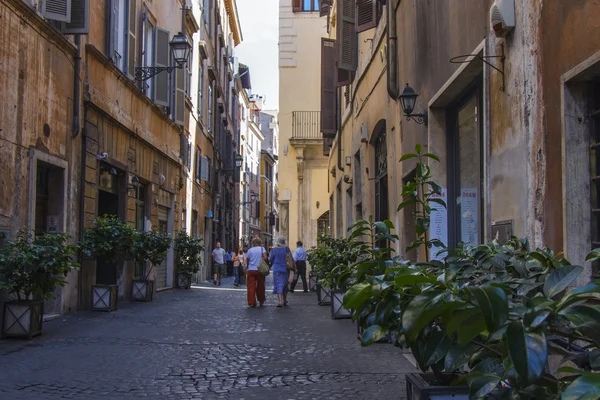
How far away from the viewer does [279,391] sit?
5445mm

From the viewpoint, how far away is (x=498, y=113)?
5762 mm

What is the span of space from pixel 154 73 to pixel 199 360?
10.1 meters

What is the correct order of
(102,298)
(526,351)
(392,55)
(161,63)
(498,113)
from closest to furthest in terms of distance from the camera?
(526,351) < (498,113) < (392,55) < (102,298) < (161,63)

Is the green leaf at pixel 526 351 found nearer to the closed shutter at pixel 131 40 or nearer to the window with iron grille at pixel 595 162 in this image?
the window with iron grille at pixel 595 162

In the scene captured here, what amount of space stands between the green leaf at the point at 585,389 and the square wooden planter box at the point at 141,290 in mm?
13670

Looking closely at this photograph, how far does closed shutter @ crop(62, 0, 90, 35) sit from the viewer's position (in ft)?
36.0

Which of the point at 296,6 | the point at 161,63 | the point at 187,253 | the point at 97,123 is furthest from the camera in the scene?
the point at 296,6

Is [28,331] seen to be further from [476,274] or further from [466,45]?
[476,274]

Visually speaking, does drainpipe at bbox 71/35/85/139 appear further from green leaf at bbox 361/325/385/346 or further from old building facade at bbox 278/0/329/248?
old building facade at bbox 278/0/329/248

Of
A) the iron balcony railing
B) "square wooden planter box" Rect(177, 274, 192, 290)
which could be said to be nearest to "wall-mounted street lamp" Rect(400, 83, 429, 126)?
"square wooden planter box" Rect(177, 274, 192, 290)

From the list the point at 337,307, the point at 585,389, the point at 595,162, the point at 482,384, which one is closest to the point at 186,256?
the point at 337,307

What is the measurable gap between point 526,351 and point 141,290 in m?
13.6

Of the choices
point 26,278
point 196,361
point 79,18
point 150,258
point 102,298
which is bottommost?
point 196,361

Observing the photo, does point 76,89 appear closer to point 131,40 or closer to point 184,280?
point 131,40
